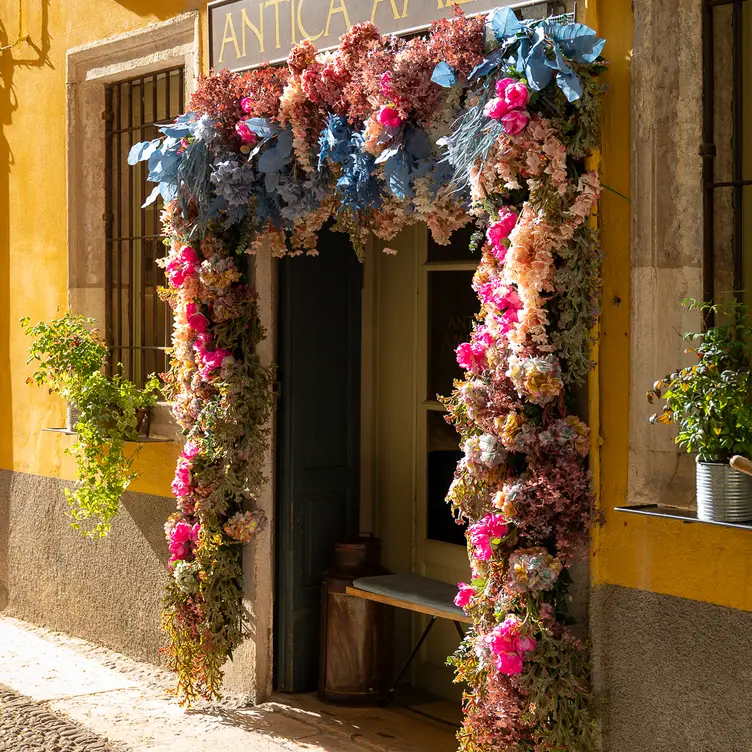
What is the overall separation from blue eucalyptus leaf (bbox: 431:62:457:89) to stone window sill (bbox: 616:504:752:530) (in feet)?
5.55

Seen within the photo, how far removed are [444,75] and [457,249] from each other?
71.9 inches

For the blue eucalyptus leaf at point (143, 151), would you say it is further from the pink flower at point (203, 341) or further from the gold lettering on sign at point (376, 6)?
the gold lettering on sign at point (376, 6)

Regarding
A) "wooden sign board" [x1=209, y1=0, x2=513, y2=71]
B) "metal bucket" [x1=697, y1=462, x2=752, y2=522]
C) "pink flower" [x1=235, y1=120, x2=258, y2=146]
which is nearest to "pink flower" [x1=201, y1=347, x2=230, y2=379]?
"pink flower" [x1=235, y1=120, x2=258, y2=146]

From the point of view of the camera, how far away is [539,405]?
449 cm

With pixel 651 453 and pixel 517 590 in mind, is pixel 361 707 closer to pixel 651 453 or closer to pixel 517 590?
pixel 517 590

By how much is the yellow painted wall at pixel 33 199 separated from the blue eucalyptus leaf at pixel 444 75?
3276 mm

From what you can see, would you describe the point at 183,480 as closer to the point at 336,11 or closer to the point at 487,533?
the point at 487,533

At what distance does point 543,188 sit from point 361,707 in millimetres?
3034

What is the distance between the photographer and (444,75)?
4594mm

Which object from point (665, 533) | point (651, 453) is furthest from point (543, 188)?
point (665, 533)

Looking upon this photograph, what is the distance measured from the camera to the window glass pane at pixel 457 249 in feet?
20.6

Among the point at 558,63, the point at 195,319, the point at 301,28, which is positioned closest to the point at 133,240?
the point at 195,319

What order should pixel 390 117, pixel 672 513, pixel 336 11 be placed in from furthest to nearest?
pixel 336 11 → pixel 390 117 → pixel 672 513

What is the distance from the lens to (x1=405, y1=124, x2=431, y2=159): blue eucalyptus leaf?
4793 mm
